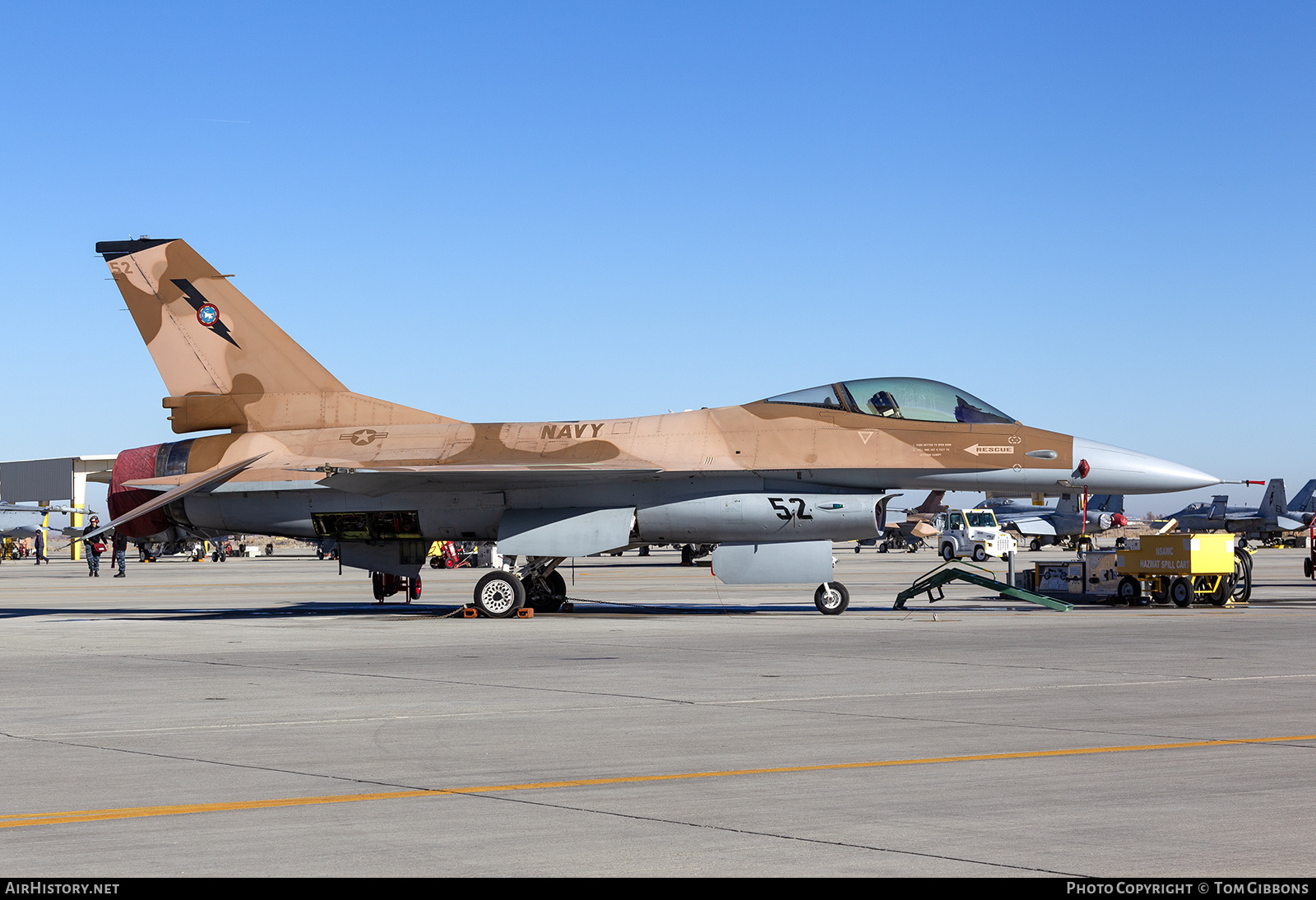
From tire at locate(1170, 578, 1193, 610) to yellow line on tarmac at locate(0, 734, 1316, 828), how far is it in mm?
18080

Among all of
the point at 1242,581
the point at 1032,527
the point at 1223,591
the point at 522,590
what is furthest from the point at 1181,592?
the point at 1032,527

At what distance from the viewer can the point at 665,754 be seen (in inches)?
332

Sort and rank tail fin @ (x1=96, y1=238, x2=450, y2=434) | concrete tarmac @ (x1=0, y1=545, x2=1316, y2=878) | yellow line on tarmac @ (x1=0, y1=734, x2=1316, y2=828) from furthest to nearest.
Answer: tail fin @ (x1=96, y1=238, x2=450, y2=434)
yellow line on tarmac @ (x1=0, y1=734, x2=1316, y2=828)
concrete tarmac @ (x1=0, y1=545, x2=1316, y2=878)

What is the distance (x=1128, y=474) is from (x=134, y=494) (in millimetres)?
17161

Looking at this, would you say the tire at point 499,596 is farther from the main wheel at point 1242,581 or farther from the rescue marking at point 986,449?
the main wheel at point 1242,581

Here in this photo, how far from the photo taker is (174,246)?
23984 mm

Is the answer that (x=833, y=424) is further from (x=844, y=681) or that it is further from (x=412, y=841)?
(x=412, y=841)

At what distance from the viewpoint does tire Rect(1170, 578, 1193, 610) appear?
2609cm

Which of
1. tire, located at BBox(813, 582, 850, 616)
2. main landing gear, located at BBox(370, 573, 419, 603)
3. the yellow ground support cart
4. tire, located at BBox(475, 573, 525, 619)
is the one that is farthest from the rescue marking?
main landing gear, located at BBox(370, 573, 419, 603)

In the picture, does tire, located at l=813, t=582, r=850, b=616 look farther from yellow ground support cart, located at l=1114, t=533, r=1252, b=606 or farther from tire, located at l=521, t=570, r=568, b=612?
yellow ground support cart, located at l=1114, t=533, r=1252, b=606

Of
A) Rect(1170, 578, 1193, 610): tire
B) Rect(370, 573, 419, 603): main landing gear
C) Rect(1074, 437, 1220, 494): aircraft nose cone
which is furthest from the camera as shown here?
Rect(370, 573, 419, 603): main landing gear

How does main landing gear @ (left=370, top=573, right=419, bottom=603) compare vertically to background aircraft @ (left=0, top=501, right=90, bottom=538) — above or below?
below

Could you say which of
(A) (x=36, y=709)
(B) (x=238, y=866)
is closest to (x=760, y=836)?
(B) (x=238, y=866)

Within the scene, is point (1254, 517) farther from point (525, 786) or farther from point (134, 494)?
point (525, 786)
